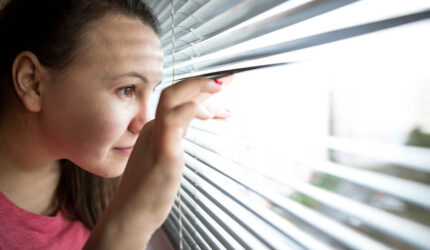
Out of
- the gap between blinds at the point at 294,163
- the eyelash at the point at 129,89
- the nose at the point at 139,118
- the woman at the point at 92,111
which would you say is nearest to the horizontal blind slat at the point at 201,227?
the gap between blinds at the point at 294,163

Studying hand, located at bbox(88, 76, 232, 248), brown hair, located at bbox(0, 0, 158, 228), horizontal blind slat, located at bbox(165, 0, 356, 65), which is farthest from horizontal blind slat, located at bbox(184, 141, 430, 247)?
brown hair, located at bbox(0, 0, 158, 228)

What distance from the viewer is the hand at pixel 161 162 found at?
0.63 meters

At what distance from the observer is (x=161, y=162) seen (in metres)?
0.64

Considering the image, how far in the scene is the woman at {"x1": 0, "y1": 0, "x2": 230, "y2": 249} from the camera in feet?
2.17

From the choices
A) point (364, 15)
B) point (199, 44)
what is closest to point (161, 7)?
point (199, 44)

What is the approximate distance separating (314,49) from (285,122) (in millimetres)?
218

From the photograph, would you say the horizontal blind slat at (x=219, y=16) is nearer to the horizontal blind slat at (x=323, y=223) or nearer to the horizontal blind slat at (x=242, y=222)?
the horizontal blind slat at (x=323, y=223)

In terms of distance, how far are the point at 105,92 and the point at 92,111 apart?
81mm

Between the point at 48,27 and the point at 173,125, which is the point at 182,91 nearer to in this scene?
the point at 173,125

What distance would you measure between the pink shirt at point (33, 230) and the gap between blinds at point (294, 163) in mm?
630

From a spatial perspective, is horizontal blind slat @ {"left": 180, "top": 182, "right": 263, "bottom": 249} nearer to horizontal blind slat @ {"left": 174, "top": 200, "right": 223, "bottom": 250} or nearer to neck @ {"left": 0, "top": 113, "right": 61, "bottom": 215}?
horizontal blind slat @ {"left": 174, "top": 200, "right": 223, "bottom": 250}

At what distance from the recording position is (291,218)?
25.6 inches

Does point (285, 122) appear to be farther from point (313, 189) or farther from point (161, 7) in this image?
point (161, 7)

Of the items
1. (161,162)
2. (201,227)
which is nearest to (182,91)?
(161,162)
